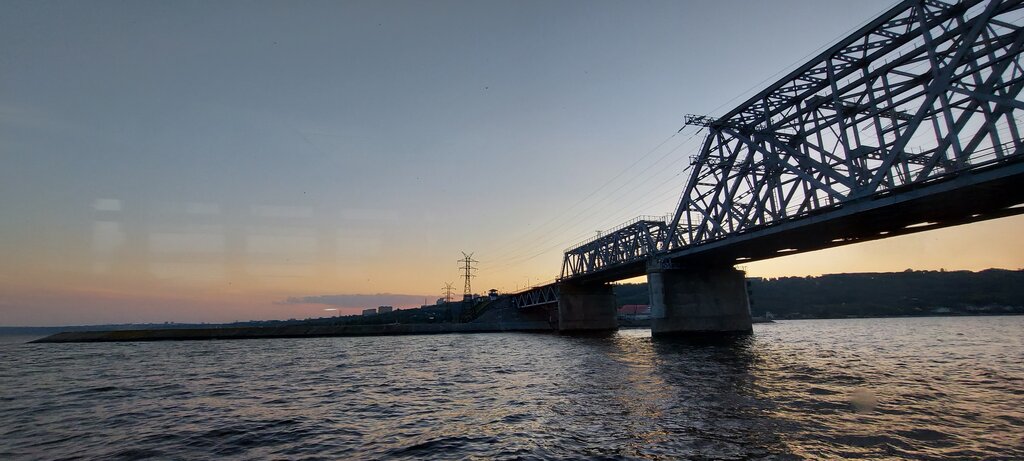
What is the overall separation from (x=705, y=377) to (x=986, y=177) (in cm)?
2248

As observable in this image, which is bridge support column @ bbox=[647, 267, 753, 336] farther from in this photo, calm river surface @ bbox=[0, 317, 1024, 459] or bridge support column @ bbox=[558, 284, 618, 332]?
bridge support column @ bbox=[558, 284, 618, 332]

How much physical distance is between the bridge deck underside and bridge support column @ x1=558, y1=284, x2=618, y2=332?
4531 cm

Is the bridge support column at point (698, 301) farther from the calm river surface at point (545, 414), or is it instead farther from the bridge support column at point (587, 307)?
the bridge support column at point (587, 307)

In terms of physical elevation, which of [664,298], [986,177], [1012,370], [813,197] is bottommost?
[1012,370]

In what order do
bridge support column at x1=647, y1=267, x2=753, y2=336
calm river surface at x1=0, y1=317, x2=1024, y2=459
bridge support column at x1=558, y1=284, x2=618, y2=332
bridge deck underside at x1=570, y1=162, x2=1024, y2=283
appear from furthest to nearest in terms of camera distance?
bridge support column at x1=558, y1=284, x2=618, y2=332 < bridge support column at x1=647, y1=267, x2=753, y2=336 < bridge deck underside at x1=570, y1=162, x2=1024, y2=283 < calm river surface at x1=0, y1=317, x2=1024, y2=459

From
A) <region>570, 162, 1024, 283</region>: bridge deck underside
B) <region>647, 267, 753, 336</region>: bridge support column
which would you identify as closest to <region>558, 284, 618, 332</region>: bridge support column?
<region>647, 267, 753, 336</region>: bridge support column

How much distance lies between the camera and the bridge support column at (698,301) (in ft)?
209

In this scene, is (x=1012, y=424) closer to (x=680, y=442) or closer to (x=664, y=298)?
(x=680, y=442)

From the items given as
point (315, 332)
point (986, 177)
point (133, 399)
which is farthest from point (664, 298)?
point (315, 332)

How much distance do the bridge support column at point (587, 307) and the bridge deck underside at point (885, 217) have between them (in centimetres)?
4531

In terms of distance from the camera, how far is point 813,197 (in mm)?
44000

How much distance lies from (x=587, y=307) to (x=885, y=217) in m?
72.1

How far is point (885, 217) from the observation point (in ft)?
134

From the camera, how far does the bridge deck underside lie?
31.3m
